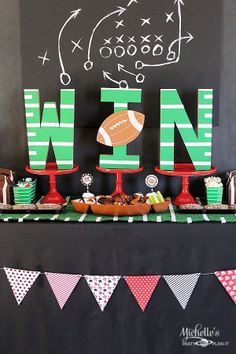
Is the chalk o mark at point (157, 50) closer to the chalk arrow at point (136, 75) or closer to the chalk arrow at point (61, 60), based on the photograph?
the chalk arrow at point (136, 75)

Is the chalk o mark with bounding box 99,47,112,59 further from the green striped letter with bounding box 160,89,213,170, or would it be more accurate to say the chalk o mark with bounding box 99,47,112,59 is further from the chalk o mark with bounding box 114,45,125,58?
the green striped letter with bounding box 160,89,213,170

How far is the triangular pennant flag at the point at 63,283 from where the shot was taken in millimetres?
2141

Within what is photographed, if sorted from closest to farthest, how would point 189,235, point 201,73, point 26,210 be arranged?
point 189,235, point 26,210, point 201,73

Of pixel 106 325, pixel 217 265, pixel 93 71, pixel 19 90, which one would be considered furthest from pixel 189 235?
pixel 19 90

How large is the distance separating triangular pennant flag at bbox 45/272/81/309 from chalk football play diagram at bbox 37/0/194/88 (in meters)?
0.88

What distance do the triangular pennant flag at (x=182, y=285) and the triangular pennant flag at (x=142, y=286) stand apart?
0.18ft

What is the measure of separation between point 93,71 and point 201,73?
1.59 ft

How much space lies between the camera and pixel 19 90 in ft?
8.18

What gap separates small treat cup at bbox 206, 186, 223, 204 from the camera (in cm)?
234

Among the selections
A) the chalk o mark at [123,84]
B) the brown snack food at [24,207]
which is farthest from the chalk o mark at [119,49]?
the brown snack food at [24,207]

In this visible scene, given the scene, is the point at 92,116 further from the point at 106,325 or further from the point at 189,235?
the point at 106,325

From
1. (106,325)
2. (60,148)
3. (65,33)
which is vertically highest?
(65,33)

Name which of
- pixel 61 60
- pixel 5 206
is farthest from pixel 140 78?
pixel 5 206

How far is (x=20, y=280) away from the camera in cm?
216
